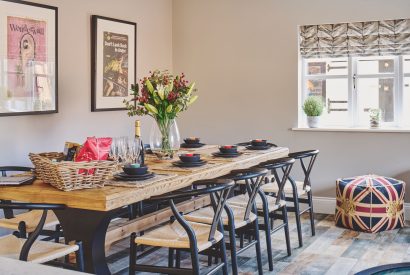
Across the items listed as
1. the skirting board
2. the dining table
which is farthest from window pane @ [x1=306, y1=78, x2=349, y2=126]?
the dining table

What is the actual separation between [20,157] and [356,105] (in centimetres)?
328

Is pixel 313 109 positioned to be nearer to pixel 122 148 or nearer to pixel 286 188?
pixel 286 188

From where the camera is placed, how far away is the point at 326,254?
4.25 m

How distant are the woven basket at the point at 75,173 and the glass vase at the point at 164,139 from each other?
1082mm

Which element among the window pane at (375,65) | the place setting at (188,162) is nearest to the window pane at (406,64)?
the window pane at (375,65)

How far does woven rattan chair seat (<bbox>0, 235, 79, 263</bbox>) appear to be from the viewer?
2.63m

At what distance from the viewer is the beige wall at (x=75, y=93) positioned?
4301 mm

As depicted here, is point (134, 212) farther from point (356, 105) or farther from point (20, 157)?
point (356, 105)

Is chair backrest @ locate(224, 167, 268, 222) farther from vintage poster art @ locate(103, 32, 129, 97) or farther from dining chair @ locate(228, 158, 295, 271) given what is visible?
vintage poster art @ locate(103, 32, 129, 97)

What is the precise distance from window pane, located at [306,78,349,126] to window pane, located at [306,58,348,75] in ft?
0.27

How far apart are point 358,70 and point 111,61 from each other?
8.07ft

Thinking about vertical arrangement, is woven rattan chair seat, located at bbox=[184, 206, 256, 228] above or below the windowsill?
below

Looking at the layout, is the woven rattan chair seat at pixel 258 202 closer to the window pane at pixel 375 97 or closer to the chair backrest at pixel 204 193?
the chair backrest at pixel 204 193

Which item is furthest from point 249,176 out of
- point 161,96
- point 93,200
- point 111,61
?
point 111,61
